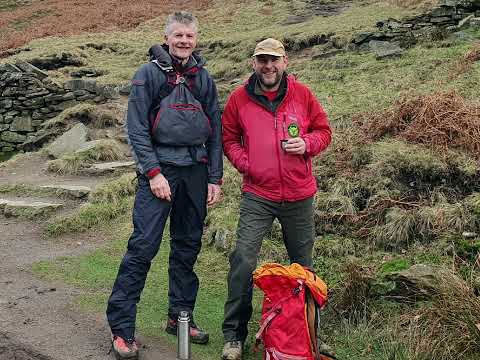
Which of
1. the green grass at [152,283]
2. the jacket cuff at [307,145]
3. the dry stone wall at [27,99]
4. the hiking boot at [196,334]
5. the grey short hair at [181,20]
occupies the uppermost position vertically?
the grey short hair at [181,20]

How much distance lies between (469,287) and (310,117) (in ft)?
5.74

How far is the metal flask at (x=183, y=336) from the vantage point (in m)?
4.75

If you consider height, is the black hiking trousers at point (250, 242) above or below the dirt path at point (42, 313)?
above

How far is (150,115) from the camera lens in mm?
4730

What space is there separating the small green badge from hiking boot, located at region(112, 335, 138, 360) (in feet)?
6.56

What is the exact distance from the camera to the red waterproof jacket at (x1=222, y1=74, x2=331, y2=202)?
4.69 metres

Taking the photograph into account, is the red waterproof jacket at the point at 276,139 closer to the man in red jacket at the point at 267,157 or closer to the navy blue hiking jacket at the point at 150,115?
the man in red jacket at the point at 267,157

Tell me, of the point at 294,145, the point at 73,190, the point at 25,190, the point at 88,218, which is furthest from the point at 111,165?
the point at 294,145

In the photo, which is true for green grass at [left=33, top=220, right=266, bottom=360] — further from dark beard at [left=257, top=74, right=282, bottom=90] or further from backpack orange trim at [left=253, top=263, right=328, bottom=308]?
dark beard at [left=257, top=74, right=282, bottom=90]

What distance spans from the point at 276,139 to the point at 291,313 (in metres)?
1.26

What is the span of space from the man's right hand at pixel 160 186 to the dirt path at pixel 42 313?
1282 mm

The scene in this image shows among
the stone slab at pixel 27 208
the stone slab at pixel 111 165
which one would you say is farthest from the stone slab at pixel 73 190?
the stone slab at pixel 111 165

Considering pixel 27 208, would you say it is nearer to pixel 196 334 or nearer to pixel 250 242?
pixel 196 334

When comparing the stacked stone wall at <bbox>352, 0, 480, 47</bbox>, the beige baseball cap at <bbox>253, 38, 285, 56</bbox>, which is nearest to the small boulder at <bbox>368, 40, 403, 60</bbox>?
the stacked stone wall at <bbox>352, 0, 480, 47</bbox>
